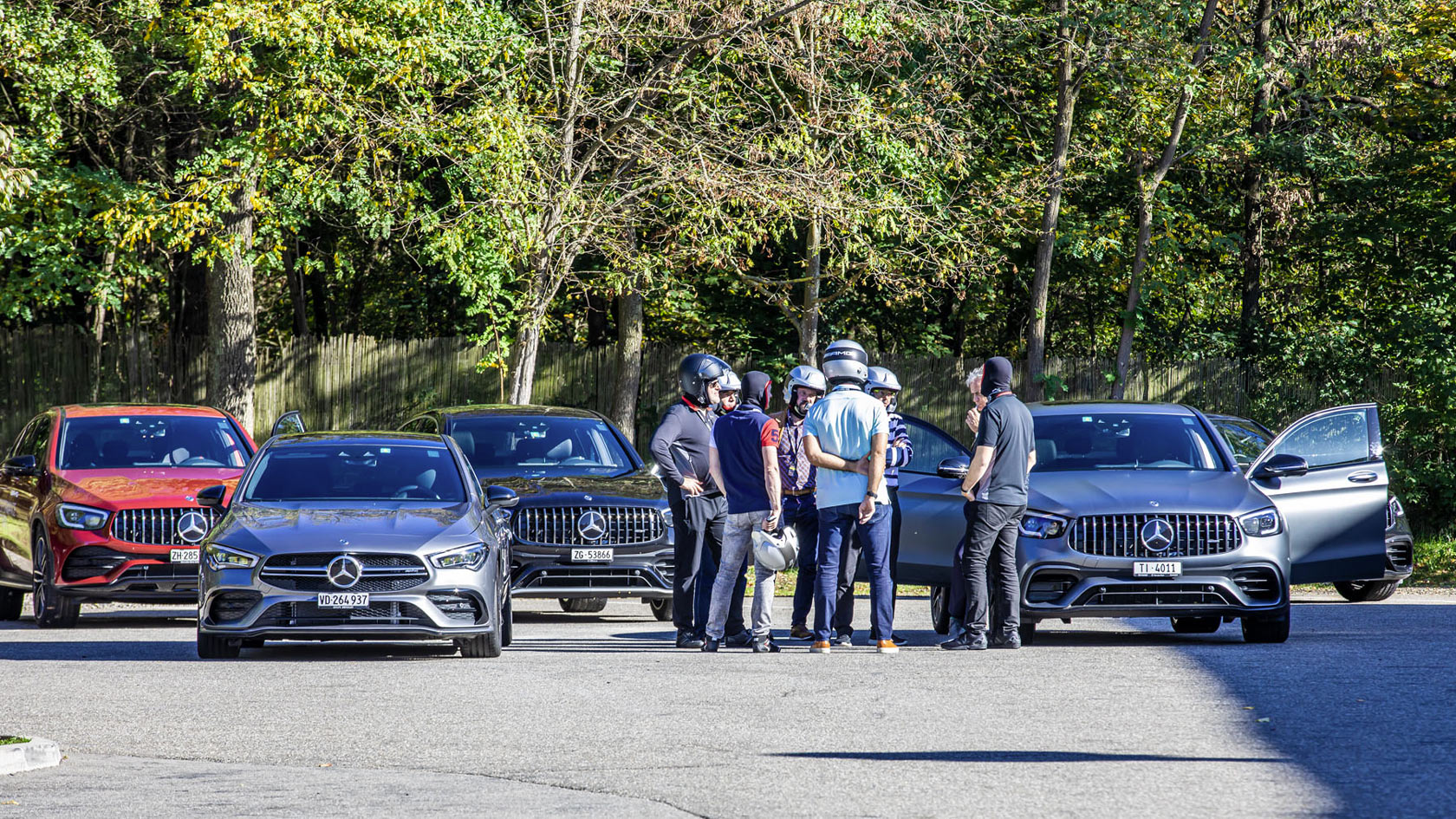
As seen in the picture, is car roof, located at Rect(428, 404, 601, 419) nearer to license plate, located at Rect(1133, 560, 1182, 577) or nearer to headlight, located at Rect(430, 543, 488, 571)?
headlight, located at Rect(430, 543, 488, 571)

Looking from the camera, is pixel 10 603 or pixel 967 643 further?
pixel 10 603

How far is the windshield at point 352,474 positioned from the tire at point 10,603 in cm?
437

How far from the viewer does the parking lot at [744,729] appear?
7.04 m

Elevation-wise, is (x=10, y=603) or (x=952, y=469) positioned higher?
(x=952, y=469)

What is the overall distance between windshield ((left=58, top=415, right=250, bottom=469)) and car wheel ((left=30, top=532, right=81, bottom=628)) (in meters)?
0.91

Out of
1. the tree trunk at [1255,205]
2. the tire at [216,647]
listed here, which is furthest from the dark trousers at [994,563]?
the tree trunk at [1255,205]

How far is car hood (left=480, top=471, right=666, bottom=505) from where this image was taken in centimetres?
1484

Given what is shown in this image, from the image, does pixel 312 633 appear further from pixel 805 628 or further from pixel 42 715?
pixel 805 628

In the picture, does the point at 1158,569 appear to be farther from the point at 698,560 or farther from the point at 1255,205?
the point at 1255,205

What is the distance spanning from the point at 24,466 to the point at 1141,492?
9.24 metres

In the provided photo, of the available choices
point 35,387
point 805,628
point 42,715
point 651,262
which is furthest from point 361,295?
point 42,715

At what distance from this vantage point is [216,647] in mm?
12055

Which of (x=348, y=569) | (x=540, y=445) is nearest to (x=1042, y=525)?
(x=348, y=569)

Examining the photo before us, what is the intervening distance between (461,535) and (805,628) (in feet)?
9.38
